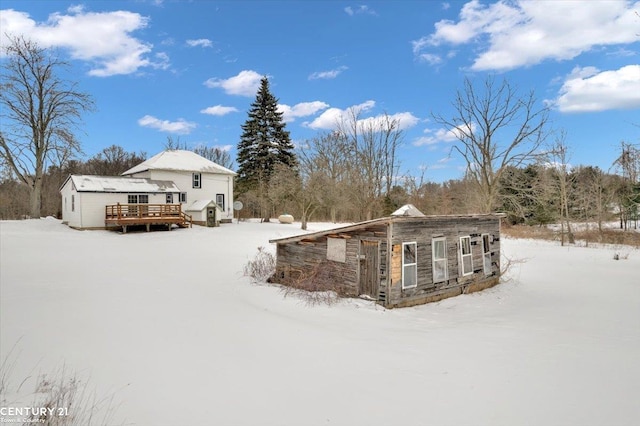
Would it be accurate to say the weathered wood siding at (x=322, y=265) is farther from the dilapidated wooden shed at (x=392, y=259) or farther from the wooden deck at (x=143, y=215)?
the wooden deck at (x=143, y=215)

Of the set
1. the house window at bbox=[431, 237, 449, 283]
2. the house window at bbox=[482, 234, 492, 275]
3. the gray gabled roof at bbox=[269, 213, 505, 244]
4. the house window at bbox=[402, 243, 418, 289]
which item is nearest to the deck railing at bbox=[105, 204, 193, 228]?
the gray gabled roof at bbox=[269, 213, 505, 244]

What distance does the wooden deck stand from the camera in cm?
2645

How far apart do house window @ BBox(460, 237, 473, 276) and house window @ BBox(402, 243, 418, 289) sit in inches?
123

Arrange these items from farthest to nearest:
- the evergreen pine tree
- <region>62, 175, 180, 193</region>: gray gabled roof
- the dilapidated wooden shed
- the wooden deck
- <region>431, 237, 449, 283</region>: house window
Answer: the evergreen pine tree, <region>62, 175, 180, 193</region>: gray gabled roof, the wooden deck, <region>431, 237, 449, 283</region>: house window, the dilapidated wooden shed

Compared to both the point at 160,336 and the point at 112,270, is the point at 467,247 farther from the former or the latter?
the point at 112,270

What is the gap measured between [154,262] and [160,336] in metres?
9.85

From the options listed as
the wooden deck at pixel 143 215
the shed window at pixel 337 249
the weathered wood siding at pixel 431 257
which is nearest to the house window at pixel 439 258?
the weathered wood siding at pixel 431 257

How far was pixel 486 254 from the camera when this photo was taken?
52.6 feet

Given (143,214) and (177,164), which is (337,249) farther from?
(177,164)

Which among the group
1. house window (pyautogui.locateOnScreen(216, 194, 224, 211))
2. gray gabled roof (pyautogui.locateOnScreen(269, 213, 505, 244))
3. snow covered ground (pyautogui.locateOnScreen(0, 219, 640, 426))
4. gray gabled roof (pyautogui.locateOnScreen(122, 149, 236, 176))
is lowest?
snow covered ground (pyautogui.locateOnScreen(0, 219, 640, 426))

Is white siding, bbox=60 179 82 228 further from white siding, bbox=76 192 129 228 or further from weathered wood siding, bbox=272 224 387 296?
weathered wood siding, bbox=272 224 387 296

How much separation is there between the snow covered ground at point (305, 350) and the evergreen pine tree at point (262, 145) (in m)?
31.2

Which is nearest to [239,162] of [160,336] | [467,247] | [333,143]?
[333,143]

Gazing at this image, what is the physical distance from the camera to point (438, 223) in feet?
43.4
